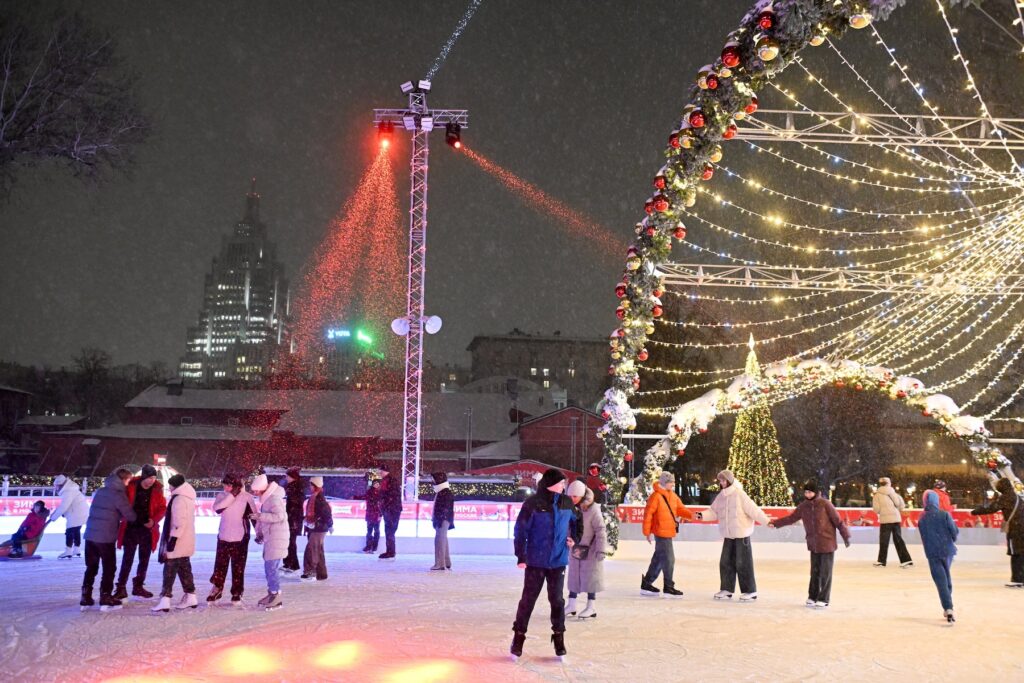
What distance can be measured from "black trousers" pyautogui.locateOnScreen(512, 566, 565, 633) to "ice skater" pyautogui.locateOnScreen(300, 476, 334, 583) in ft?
17.4

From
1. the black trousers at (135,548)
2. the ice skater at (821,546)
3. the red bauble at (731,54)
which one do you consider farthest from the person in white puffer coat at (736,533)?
the black trousers at (135,548)

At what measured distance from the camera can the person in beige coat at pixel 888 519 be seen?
15.8 meters

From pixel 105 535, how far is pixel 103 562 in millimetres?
266

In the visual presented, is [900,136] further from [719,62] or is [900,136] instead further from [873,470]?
[873,470]

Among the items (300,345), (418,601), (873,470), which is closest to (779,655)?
(418,601)

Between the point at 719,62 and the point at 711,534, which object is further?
the point at 711,534

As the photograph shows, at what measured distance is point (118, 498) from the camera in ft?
29.7

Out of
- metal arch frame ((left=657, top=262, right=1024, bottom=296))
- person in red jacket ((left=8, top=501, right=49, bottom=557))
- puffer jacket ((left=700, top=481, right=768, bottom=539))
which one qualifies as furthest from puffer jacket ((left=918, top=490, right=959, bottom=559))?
person in red jacket ((left=8, top=501, right=49, bottom=557))

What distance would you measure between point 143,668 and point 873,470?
42.3 m

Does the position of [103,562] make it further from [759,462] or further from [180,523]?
[759,462]

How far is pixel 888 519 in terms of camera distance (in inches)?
629

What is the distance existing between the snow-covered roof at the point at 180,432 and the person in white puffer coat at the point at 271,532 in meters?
37.3

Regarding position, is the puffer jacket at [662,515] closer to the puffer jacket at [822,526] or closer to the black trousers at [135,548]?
the puffer jacket at [822,526]

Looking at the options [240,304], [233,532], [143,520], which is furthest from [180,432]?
[240,304]
